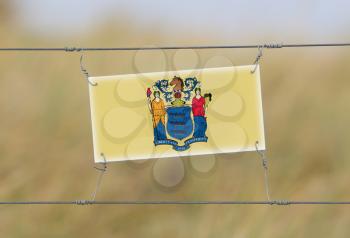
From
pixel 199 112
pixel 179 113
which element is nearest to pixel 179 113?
pixel 179 113

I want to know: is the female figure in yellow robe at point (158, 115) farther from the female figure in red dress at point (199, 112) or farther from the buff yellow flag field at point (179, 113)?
the female figure in red dress at point (199, 112)

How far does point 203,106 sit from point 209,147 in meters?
0.28

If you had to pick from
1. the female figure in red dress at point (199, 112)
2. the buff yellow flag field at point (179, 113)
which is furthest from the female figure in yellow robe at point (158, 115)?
the female figure in red dress at point (199, 112)

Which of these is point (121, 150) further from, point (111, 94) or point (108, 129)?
point (111, 94)

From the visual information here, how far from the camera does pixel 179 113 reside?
304 centimetres

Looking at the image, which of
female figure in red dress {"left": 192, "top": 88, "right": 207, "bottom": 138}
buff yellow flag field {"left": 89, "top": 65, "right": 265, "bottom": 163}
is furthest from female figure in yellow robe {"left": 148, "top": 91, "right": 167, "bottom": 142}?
female figure in red dress {"left": 192, "top": 88, "right": 207, "bottom": 138}

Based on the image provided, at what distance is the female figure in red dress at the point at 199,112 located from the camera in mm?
3031

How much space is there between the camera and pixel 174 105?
3041mm

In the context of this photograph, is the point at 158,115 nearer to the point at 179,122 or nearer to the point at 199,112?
the point at 179,122

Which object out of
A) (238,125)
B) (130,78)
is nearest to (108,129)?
(130,78)

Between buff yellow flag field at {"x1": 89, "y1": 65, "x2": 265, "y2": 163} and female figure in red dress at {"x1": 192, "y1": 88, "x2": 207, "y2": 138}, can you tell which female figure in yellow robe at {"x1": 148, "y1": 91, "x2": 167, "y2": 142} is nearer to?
buff yellow flag field at {"x1": 89, "y1": 65, "x2": 265, "y2": 163}

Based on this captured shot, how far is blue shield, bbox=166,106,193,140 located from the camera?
9.92ft

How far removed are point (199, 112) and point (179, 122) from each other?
0.15m

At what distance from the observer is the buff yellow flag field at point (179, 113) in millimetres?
3025
